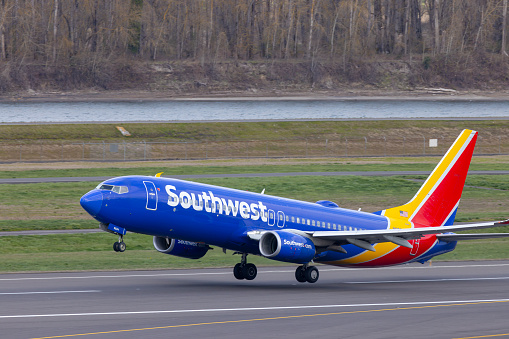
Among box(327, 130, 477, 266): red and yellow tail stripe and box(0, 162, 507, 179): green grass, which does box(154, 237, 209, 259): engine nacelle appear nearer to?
box(327, 130, 477, 266): red and yellow tail stripe

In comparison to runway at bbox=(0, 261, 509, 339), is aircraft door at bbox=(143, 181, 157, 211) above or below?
above

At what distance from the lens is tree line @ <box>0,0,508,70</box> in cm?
15988

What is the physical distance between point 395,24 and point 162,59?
5710cm

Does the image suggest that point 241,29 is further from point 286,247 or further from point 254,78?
point 286,247

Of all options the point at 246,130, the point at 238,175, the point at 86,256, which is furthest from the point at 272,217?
the point at 246,130

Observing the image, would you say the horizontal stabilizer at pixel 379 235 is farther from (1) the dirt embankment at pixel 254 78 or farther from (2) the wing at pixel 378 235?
(1) the dirt embankment at pixel 254 78

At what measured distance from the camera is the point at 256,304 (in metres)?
27.6

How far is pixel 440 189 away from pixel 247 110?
10035cm

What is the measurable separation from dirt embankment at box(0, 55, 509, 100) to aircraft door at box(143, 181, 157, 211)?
115 m

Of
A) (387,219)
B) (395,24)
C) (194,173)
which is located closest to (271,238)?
(387,219)

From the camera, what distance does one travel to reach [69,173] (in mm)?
78312

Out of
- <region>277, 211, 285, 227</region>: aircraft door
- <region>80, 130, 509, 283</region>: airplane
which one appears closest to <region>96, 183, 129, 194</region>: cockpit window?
<region>80, 130, 509, 283</region>: airplane

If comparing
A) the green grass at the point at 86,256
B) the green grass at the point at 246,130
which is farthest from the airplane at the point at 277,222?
the green grass at the point at 246,130

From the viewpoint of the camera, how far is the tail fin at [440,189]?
1499 inches
